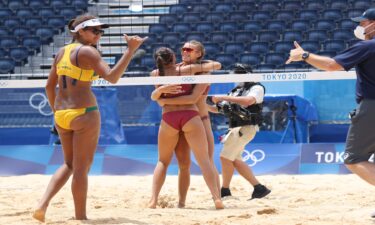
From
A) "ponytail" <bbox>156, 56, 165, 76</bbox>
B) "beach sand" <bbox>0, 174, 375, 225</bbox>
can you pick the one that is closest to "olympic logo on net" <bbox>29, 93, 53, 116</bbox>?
"beach sand" <bbox>0, 174, 375, 225</bbox>

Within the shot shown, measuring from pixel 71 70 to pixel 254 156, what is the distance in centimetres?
554

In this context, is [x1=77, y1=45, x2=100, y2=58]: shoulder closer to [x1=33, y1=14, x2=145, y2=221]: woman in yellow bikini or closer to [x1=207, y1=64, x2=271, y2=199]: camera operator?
[x1=33, y1=14, x2=145, y2=221]: woman in yellow bikini

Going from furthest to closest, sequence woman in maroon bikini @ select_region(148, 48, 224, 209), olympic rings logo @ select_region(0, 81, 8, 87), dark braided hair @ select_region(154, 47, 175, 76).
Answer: olympic rings logo @ select_region(0, 81, 8, 87) → dark braided hair @ select_region(154, 47, 175, 76) → woman in maroon bikini @ select_region(148, 48, 224, 209)

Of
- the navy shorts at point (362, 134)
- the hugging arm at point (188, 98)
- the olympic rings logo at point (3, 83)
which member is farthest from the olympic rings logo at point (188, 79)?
the olympic rings logo at point (3, 83)

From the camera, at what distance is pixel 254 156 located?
35.7ft

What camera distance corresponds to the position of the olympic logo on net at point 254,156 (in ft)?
35.6

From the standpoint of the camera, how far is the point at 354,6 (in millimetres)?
17844

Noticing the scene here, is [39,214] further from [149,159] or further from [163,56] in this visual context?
[149,159]

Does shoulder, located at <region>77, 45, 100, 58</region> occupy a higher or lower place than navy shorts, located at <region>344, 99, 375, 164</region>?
higher

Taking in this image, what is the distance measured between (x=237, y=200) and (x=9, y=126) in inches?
228

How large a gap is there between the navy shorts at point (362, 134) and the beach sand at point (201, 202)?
0.52 meters

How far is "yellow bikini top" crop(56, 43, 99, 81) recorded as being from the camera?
18.9 ft

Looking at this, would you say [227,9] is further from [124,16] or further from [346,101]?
[346,101]

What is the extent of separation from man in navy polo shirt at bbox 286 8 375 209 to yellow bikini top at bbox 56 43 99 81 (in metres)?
1.60
